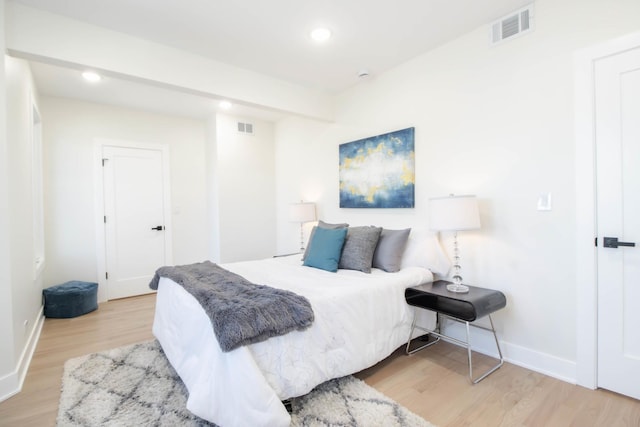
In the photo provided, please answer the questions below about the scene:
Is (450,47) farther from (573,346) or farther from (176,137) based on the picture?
(176,137)

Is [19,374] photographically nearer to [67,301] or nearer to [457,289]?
[67,301]

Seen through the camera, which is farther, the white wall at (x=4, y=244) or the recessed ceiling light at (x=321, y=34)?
the recessed ceiling light at (x=321, y=34)

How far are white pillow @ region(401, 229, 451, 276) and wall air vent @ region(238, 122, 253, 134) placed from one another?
3.10m

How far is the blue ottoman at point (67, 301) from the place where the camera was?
348 centimetres

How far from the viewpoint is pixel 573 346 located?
2.11 meters

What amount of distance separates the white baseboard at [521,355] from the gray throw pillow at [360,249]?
925 mm

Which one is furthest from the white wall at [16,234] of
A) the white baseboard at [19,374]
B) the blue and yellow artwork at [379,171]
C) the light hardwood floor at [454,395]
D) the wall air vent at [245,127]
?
the blue and yellow artwork at [379,171]

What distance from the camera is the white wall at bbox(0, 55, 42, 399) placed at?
2.00 m

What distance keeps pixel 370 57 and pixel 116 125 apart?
11.5 feet

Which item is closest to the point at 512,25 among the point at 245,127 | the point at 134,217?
the point at 245,127

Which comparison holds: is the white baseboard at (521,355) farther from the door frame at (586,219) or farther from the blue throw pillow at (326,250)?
the blue throw pillow at (326,250)

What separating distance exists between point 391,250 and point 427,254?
312 millimetres

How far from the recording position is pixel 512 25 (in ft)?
7.68

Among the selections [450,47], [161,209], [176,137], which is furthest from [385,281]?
[176,137]
